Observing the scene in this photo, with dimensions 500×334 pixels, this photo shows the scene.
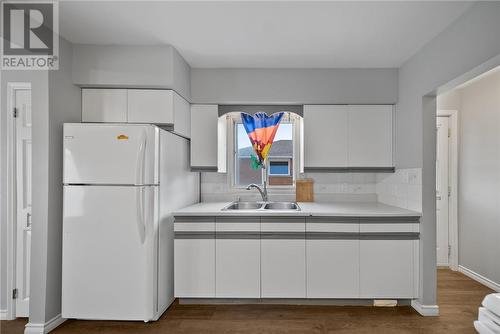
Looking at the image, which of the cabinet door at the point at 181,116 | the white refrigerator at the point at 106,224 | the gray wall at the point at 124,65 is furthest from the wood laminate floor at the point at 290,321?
the gray wall at the point at 124,65

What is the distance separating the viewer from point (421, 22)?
2.37 m

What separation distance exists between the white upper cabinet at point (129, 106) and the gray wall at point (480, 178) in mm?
3482

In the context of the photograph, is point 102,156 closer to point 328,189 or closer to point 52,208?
point 52,208

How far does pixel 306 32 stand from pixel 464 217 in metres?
3.16

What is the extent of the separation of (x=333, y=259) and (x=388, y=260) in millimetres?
515

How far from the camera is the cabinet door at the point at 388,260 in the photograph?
9.55 ft

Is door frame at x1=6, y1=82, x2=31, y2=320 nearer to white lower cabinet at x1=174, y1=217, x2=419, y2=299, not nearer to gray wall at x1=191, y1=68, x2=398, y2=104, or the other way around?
white lower cabinet at x1=174, y1=217, x2=419, y2=299

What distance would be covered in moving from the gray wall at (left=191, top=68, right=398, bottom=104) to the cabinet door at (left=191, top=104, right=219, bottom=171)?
135mm

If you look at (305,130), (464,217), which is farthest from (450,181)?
(305,130)

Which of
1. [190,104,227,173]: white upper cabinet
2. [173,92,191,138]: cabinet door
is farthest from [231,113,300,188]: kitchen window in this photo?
[173,92,191,138]: cabinet door

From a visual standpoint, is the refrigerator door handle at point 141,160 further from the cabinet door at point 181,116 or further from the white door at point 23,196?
the white door at point 23,196

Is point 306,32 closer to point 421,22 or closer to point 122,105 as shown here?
point 421,22

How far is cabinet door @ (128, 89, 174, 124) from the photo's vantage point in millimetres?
2926

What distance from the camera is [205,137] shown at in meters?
3.52
